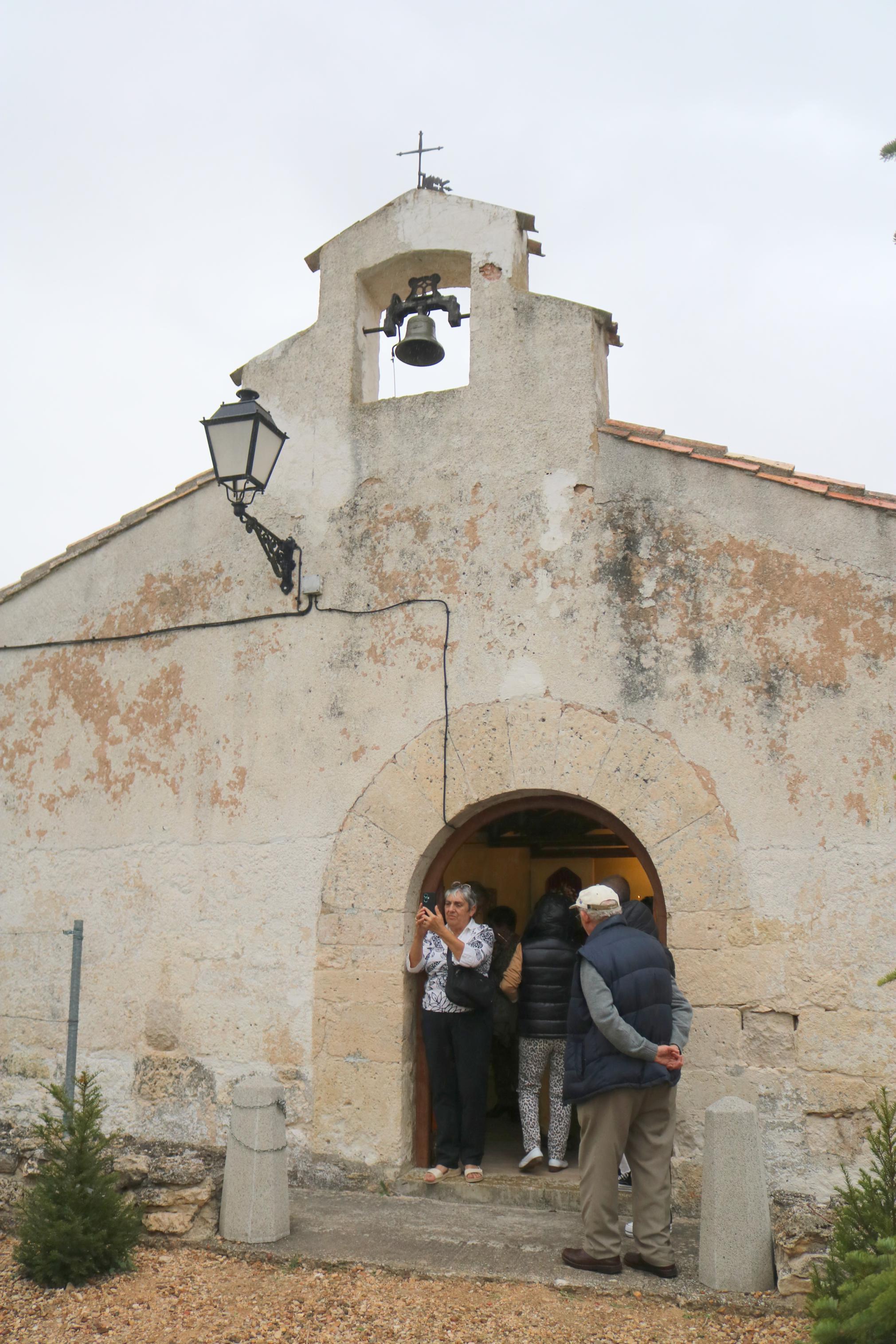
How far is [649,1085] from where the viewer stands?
169 inches

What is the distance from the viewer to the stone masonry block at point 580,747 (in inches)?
215

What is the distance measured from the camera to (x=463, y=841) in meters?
5.95

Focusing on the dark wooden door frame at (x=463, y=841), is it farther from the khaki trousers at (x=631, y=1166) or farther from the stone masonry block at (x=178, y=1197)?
the stone masonry block at (x=178, y=1197)

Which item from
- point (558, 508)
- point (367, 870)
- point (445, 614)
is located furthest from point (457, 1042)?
point (558, 508)

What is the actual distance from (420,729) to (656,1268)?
2.71 meters

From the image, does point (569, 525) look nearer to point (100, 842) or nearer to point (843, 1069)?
point (843, 1069)

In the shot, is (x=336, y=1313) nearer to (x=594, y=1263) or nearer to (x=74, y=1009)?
(x=594, y=1263)

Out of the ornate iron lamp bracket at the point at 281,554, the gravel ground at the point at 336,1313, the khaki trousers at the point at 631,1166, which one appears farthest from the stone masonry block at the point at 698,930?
the ornate iron lamp bracket at the point at 281,554

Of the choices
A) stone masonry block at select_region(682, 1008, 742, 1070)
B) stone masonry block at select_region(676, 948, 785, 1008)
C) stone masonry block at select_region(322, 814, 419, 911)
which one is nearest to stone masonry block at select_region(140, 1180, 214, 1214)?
stone masonry block at select_region(322, 814, 419, 911)

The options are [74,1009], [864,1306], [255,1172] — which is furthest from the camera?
[74,1009]

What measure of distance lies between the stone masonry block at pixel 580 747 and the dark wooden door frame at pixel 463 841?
86 millimetres

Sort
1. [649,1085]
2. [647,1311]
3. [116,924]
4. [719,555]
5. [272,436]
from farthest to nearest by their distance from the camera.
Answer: [116,924], [272,436], [719,555], [649,1085], [647,1311]

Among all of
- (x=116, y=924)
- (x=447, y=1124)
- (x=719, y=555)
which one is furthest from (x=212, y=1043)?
(x=719, y=555)

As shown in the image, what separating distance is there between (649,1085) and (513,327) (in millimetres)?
3985
